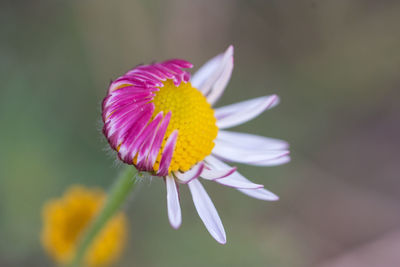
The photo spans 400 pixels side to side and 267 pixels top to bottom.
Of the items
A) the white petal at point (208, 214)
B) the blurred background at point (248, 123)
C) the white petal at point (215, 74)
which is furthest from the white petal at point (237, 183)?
the blurred background at point (248, 123)

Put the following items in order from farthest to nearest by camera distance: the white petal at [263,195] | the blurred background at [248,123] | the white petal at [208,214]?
the blurred background at [248,123]
the white petal at [263,195]
the white petal at [208,214]

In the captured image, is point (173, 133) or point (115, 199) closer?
point (173, 133)

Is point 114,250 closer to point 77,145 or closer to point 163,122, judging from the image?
point 77,145

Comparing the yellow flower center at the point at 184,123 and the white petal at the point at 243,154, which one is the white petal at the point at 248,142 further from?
the yellow flower center at the point at 184,123

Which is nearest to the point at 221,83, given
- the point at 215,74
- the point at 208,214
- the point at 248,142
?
the point at 215,74

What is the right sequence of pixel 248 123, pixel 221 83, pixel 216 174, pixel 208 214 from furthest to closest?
1. pixel 248 123
2. pixel 221 83
3. pixel 208 214
4. pixel 216 174

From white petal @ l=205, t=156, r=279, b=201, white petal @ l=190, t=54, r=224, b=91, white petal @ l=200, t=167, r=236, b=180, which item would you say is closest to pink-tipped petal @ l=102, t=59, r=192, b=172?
white petal @ l=200, t=167, r=236, b=180

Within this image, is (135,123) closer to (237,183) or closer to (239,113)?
(237,183)
